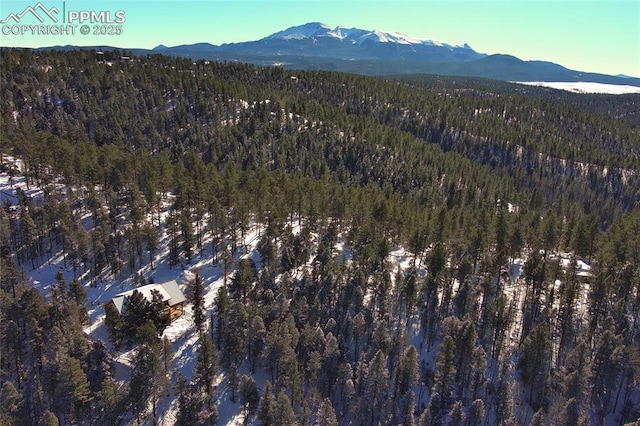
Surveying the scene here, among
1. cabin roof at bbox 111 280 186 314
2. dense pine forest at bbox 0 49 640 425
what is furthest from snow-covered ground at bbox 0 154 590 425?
cabin roof at bbox 111 280 186 314

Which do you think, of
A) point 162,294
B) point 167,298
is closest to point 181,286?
point 167,298

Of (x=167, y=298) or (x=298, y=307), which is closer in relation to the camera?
(x=167, y=298)

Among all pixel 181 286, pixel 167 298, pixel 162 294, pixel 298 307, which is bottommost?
pixel 181 286

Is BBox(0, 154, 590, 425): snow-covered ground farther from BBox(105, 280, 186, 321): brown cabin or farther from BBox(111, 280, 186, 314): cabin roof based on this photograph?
BBox(111, 280, 186, 314): cabin roof

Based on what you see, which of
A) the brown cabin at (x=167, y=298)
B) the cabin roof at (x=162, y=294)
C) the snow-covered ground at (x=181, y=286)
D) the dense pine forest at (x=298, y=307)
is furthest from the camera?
the brown cabin at (x=167, y=298)

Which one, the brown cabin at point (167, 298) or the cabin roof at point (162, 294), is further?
the brown cabin at point (167, 298)

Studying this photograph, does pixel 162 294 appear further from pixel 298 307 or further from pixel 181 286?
pixel 298 307

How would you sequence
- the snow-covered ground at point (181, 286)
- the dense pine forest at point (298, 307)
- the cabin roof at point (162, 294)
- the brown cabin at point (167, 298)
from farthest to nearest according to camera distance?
the brown cabin at point (167, 298) → the cabin roof at point (162, 294) → the snow-covered ground at point (181, 286) → the dense pine forest at point (298, 307)

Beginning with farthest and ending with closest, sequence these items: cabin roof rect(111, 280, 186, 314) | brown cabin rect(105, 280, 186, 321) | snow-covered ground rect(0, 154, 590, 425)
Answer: brown cabin rect(105, 280, 186, 321), cabin roof rect(111, 280, 186, 314), snow-covered ground rect(0, 154, 590, 425)

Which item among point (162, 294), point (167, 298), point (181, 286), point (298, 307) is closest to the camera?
point (162, 294)

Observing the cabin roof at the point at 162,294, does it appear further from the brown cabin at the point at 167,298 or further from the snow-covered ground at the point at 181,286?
the snow-covered ground at the point at 181,286

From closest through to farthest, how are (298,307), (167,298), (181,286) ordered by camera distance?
(167,298)
(298,307)
(181,286)

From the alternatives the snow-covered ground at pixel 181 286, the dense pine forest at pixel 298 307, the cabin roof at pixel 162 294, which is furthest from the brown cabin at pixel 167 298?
the dense pine forest at pixel 298 307
